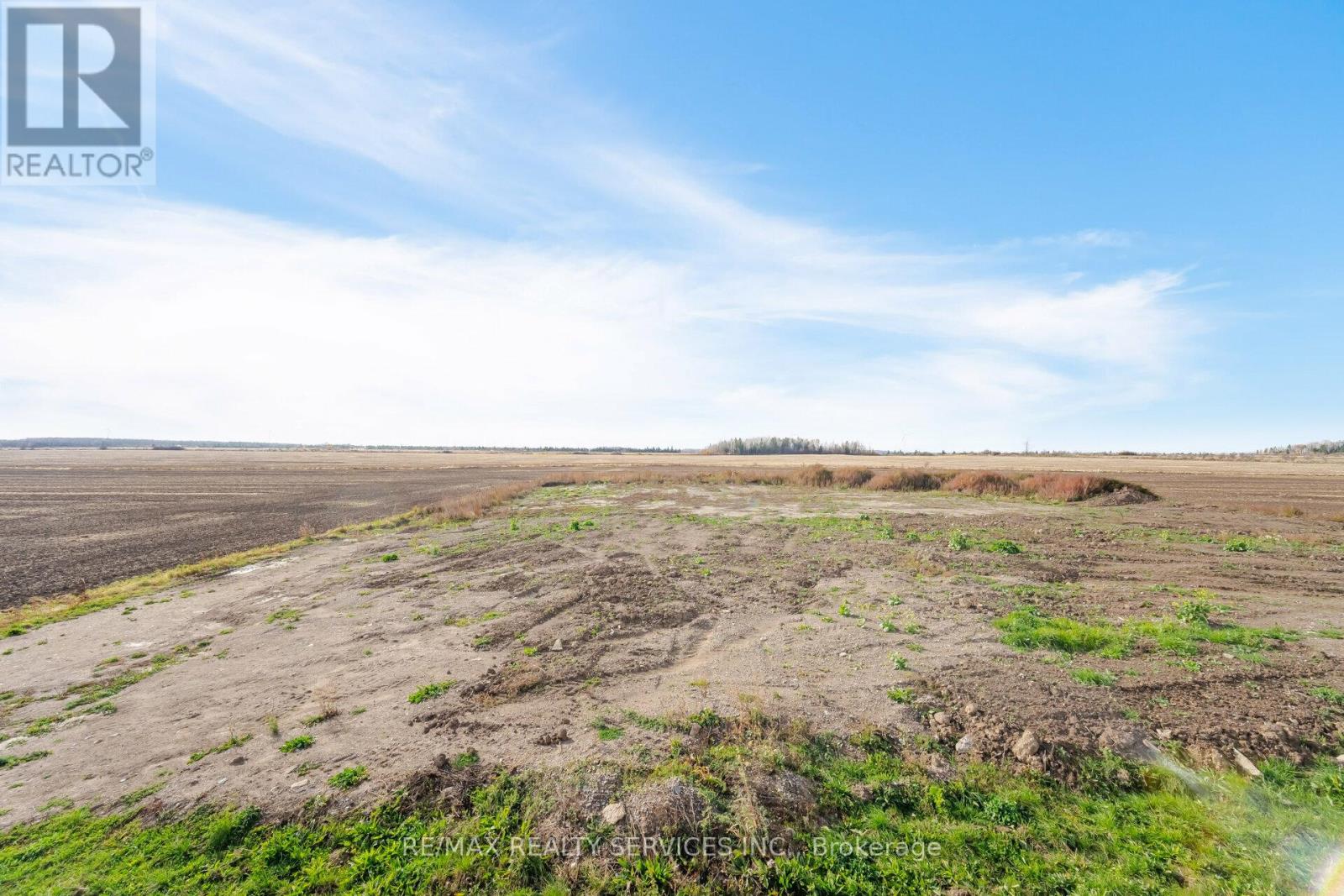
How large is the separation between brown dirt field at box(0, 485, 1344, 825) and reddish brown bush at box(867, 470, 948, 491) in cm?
2400

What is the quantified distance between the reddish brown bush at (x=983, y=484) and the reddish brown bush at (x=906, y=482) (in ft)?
4.09

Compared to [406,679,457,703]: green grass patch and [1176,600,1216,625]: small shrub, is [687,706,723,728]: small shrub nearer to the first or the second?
[406,679,457,703]: green grass patch

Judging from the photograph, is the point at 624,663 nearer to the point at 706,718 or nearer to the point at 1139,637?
the point at 706,718

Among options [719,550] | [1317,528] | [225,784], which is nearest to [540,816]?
[225,784]

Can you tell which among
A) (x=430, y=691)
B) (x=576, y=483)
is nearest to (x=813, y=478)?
(x=576, y=483)

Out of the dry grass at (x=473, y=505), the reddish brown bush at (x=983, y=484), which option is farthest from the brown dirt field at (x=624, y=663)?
the reddish brown bush at (x=983, y=484)

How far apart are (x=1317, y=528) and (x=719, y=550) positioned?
1015 inches

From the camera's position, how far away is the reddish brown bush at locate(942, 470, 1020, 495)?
39.7 m

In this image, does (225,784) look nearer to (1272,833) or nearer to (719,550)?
(1272,833)

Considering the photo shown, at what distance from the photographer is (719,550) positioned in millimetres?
18938

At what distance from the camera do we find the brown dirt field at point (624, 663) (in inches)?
262

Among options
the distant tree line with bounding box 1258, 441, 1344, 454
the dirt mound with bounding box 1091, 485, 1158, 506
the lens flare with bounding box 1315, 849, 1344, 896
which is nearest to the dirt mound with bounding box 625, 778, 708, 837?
the lens flare with bounding box 1315, 849, 1344, 896

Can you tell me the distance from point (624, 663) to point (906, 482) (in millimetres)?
40674

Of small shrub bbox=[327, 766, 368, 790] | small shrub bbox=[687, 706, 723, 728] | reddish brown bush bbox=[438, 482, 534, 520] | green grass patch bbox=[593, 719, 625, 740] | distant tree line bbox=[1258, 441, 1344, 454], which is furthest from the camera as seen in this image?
distant tree line bbox=[1258, 441, 1344, 454]
